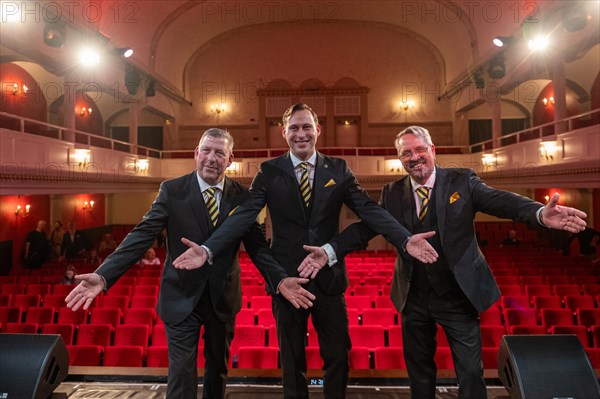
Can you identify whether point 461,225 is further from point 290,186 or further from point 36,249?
point 36,249

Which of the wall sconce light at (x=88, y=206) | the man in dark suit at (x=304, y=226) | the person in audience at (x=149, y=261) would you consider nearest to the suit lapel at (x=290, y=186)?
the man in dark suit at (x=304, y=226)

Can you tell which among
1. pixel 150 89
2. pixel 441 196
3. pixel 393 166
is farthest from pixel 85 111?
pixel 441 196

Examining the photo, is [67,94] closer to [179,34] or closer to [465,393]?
[179,34]

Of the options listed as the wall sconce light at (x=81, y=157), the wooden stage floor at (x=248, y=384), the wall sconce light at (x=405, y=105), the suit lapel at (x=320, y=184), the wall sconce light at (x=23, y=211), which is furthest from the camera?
the wall sconce light at (x=405, y=105)

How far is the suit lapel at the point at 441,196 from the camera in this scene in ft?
7.07

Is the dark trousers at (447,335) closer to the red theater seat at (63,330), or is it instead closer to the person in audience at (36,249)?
the red theater seat at (63,330)

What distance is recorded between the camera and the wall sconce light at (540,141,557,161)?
31.1ft

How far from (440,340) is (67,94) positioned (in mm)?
10913

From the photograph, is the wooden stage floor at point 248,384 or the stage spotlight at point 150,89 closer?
the wooden stage floor at point 248,384

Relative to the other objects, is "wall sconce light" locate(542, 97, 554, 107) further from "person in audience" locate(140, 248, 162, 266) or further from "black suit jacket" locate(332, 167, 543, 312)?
"black suit jacket" locate(332, 167, 543, 312)

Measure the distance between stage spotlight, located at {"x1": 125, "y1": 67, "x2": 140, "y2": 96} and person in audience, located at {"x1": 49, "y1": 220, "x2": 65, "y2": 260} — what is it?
16.3 ft

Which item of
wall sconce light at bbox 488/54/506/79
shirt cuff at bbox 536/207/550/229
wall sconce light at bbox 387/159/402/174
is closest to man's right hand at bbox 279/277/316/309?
shirt cuff at bbox 536/207/550/229

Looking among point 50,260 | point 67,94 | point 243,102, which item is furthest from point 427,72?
point 50,260

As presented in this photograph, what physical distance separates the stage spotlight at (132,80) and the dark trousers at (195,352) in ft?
43.3
